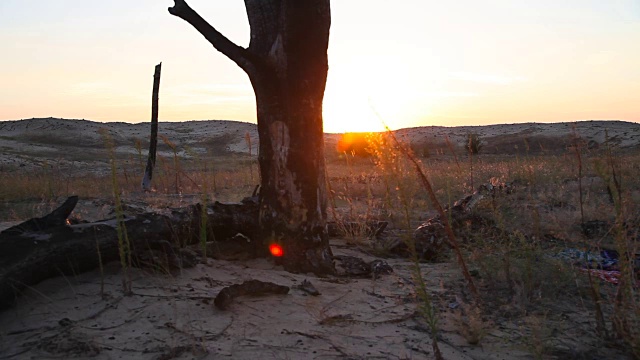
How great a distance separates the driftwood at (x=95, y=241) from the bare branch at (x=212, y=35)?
1278 millimetres

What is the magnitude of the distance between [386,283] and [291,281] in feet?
2.54

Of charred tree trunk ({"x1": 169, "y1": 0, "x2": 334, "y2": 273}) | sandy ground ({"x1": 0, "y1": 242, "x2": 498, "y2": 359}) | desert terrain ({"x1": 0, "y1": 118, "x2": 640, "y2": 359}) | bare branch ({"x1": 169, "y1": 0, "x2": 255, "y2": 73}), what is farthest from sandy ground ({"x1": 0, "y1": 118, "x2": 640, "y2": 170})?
sandy ground ({"x1": 0, "y1": 242, "x2": 498, "y2": 359})

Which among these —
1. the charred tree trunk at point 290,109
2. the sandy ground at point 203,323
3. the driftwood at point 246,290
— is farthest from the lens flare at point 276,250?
the driftwood at point 246,290

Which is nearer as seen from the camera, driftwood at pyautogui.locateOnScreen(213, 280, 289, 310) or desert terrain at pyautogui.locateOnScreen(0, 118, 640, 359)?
desert terrain at pyautogui.locateOnScreen(0, 118, 640, 359)

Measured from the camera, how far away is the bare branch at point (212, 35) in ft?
13.1

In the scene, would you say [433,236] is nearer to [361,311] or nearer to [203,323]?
[361,311]

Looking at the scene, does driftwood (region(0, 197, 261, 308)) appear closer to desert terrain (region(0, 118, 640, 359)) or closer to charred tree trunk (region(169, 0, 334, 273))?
desert terrain (region(0, 118, 640, 359))

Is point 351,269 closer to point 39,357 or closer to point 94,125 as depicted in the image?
point 39,357

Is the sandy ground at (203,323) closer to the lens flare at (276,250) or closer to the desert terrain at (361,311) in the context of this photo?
the desert terrain at (361,311)

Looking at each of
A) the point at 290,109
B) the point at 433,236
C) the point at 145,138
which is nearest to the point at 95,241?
the point at 290,109

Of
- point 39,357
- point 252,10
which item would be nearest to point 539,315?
point 39,357

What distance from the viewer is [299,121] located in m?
4.08

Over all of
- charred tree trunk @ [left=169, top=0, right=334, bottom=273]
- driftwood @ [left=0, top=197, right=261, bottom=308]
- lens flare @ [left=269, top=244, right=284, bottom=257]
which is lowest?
lens flare @ [left=269, top=244, right=284, bottom=257]

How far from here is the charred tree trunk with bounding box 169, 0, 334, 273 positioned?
13.2 ft
